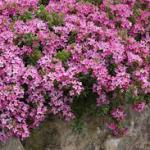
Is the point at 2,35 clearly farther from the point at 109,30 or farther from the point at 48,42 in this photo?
the point at 109,30

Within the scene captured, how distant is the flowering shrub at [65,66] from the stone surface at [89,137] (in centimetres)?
19

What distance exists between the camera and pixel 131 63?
737cm

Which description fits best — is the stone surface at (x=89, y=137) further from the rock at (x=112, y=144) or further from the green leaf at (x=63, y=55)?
the green leaf at (x=63, y=55)

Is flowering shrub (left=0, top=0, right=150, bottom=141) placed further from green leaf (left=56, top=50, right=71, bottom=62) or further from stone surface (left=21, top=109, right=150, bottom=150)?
stone surface (left=21, top=109, right=150, bottom=150)

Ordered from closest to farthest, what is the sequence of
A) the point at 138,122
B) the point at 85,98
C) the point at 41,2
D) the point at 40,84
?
1. the point at 40,84
2. the point at 85,98
3. the point at 138,122
4. the point at 41,2

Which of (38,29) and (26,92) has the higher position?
(38,29)

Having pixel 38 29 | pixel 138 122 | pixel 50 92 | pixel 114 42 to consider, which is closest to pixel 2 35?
pixel 38 29

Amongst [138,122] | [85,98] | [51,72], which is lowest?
[138,122]

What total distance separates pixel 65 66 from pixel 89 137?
1.11 metres

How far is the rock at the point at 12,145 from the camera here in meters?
6.49

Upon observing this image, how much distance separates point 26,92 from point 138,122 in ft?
Result: 6.36

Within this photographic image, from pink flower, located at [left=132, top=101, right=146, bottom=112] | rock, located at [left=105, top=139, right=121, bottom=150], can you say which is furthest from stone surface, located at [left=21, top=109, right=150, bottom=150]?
pink flower, located at [left=132, top=101, right=146, bottom=112]

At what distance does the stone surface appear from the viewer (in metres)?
7.09

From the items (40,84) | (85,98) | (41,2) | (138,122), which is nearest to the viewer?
(40,84)
